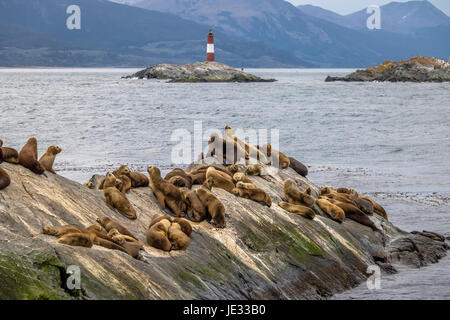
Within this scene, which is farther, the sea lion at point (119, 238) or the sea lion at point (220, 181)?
the sea lion at point (220, 181)

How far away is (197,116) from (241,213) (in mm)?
48240

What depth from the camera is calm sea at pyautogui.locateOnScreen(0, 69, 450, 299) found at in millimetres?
20469

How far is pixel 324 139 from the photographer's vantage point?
141 ft

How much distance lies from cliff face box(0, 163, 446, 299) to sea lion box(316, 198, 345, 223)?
12.7 inches

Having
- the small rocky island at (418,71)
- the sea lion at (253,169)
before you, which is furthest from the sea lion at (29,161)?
the small rocky island at (418,71)

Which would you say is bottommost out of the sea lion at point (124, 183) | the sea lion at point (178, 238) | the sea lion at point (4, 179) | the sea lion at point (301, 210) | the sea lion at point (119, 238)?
the sea lion at point (301, 210)

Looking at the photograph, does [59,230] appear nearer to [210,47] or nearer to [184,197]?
[184,197]

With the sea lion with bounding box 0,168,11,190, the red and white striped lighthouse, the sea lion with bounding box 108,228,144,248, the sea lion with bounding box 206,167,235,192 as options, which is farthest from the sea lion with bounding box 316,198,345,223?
the red and white striped lighthouse

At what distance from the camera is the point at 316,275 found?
1285cm

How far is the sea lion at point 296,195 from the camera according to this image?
1483 centimetres

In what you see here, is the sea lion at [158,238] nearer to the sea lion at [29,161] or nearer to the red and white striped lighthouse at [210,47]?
the sea lion at [29,161]

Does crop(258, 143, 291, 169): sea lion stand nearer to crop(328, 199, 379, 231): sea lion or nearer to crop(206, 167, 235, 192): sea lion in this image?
crop(328, 199, 379, 231): sea lion

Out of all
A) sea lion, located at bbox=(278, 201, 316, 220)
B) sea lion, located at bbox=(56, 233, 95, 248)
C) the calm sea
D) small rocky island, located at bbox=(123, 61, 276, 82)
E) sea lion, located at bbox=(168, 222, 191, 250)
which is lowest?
the calm sea

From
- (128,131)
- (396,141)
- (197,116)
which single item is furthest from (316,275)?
(197,116)
